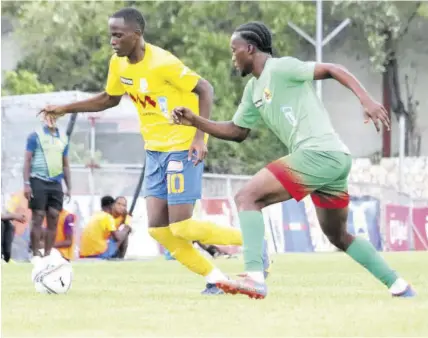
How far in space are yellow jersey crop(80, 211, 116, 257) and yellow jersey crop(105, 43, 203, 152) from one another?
990cm

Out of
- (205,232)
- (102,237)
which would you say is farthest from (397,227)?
(205,232)

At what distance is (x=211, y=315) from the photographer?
866 cm

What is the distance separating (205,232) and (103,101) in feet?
4.52

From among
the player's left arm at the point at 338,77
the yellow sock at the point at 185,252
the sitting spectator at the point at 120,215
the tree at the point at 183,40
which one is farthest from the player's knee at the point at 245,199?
the tree at the point at 183,40

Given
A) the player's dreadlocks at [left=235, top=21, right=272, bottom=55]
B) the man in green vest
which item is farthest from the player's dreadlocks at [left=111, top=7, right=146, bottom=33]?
the man in green vest

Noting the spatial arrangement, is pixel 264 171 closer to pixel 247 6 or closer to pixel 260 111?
pixel 260 111

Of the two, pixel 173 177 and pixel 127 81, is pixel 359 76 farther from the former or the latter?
pixel 173 177

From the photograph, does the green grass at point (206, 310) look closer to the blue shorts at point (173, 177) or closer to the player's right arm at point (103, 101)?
the blue shorts at point (173, 177)

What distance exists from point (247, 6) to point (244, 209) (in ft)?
105

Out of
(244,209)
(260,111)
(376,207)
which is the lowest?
(376,207)

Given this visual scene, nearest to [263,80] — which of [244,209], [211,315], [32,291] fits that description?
[244,209]

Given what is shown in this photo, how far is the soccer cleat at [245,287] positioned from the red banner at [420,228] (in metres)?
20.5

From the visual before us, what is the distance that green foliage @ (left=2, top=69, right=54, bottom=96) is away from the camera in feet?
126

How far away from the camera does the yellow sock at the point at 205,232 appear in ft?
36.7
